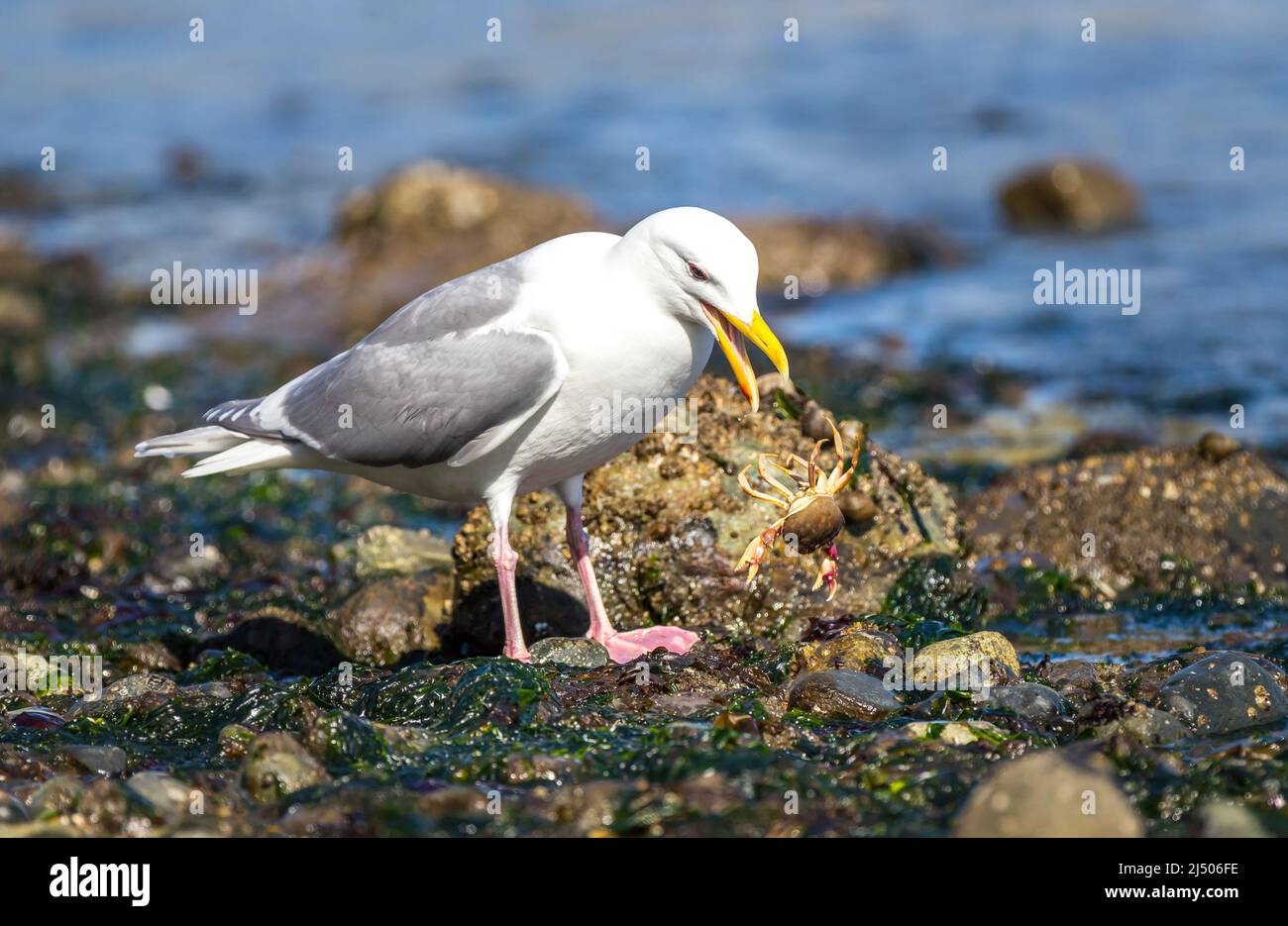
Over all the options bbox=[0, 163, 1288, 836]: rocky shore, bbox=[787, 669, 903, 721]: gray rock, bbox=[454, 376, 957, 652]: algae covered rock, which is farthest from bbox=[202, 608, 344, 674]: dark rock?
bbox=[787, 669, 903, 721]: gray rock

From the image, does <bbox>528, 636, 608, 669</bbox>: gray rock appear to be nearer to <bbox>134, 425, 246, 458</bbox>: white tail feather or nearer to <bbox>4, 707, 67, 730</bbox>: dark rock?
<bbox>134, 425, 246, 458</bbox>: white tail feather

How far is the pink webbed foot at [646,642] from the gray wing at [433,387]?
1.04m

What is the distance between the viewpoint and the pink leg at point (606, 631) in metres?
6.92

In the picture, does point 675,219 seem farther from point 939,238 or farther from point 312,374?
point 939,238

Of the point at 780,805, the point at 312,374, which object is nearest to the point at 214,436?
the point at 312,374

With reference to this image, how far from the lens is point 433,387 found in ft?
22.4

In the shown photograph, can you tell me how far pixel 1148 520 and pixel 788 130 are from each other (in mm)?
14978

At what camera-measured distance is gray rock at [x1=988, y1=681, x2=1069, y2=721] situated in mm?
5941

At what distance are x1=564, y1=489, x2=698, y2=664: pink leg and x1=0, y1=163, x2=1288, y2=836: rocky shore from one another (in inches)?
5.1

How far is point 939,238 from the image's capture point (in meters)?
17.2

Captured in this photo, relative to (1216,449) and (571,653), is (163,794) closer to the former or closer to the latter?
(571,653)

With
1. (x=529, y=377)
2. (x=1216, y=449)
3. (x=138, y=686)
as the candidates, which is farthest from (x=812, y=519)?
(x=1216, y=449)

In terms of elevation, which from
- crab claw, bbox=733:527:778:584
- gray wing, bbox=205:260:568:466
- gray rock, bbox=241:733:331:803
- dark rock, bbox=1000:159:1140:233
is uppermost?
dark rock, bbox=1000:159:1140:233

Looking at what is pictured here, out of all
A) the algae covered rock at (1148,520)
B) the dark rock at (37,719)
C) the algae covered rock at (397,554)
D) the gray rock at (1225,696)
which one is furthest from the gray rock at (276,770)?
the algae covered rock at (1148,520)
